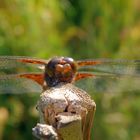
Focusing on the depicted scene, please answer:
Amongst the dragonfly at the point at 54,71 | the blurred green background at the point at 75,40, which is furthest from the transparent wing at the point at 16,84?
the blurred green background at the point at 75,40

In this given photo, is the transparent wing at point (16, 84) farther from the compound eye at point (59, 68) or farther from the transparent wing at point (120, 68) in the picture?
the compound eye at point (59, 68)

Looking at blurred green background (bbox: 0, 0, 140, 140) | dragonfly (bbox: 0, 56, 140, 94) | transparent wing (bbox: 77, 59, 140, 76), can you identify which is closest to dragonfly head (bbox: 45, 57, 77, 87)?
dragonfly (bbox: 0, 56, 140, 94)

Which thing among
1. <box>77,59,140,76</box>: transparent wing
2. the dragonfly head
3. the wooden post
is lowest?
the wooden post

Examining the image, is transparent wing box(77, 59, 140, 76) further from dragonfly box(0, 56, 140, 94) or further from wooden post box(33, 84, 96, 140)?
wooden post box(33, 84, 96, 140)

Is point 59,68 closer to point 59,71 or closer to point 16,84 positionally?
point 59,71

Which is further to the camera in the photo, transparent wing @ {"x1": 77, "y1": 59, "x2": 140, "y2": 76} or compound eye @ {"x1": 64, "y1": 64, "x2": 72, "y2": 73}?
transparent wing @ {"x1": 77, "y1": 59, "x2": 140, "y2": 76}

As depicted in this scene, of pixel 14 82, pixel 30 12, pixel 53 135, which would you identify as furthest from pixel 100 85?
pixel 30 12

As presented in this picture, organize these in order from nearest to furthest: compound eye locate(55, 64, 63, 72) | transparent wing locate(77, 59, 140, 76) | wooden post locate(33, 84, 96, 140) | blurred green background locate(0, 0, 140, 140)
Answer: wooden post locate(33, 84, 96, 140) → compound eye locate(55, 64, 63, 72) → transparent wing locate(77, 59, 140, 76) → blurred green background locate(0, 0, 140, 140)

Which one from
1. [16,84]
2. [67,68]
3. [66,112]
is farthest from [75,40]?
[66,112]
